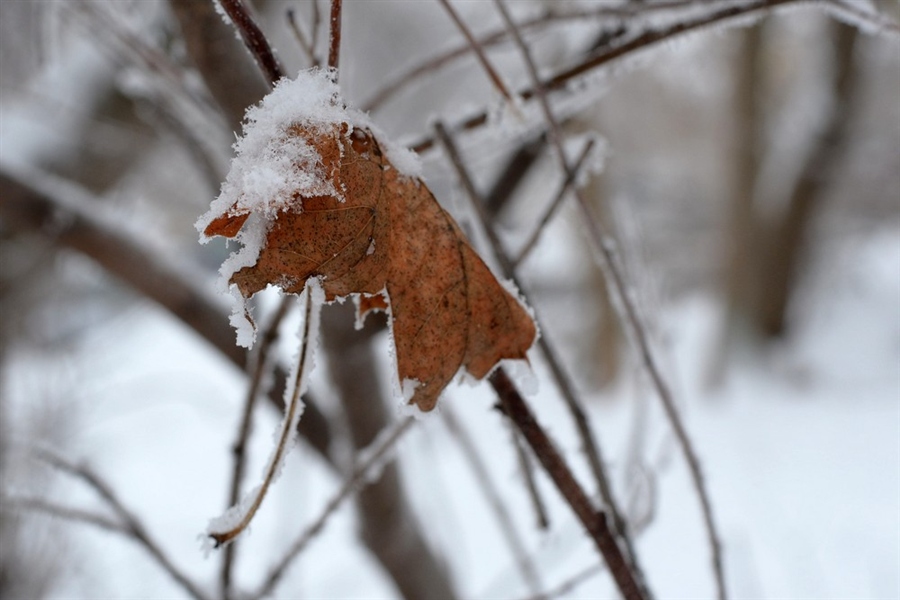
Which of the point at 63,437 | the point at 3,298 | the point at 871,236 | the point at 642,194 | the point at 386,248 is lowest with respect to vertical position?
the point at 386,248

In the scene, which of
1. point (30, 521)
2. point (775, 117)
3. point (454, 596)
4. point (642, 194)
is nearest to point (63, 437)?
point (30, 521)

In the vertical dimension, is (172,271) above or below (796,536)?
above

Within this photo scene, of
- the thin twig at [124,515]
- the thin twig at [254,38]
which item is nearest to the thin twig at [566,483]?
the thin twig at [254,38]

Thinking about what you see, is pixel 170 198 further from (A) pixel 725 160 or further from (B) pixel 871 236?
(B) pixel 871 236

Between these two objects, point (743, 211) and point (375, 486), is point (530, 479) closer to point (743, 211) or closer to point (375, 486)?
point (375, 486)

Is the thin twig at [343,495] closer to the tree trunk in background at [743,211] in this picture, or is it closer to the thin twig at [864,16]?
the thin twig at [864,16]

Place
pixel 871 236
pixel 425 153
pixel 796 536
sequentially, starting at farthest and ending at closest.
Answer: pixel 871 236, pixel 796 536, pixel 425 153

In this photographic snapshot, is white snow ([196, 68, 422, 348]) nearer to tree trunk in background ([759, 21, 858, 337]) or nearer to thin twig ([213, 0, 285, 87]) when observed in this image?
thin twig ([213, 0, 285, 87])
